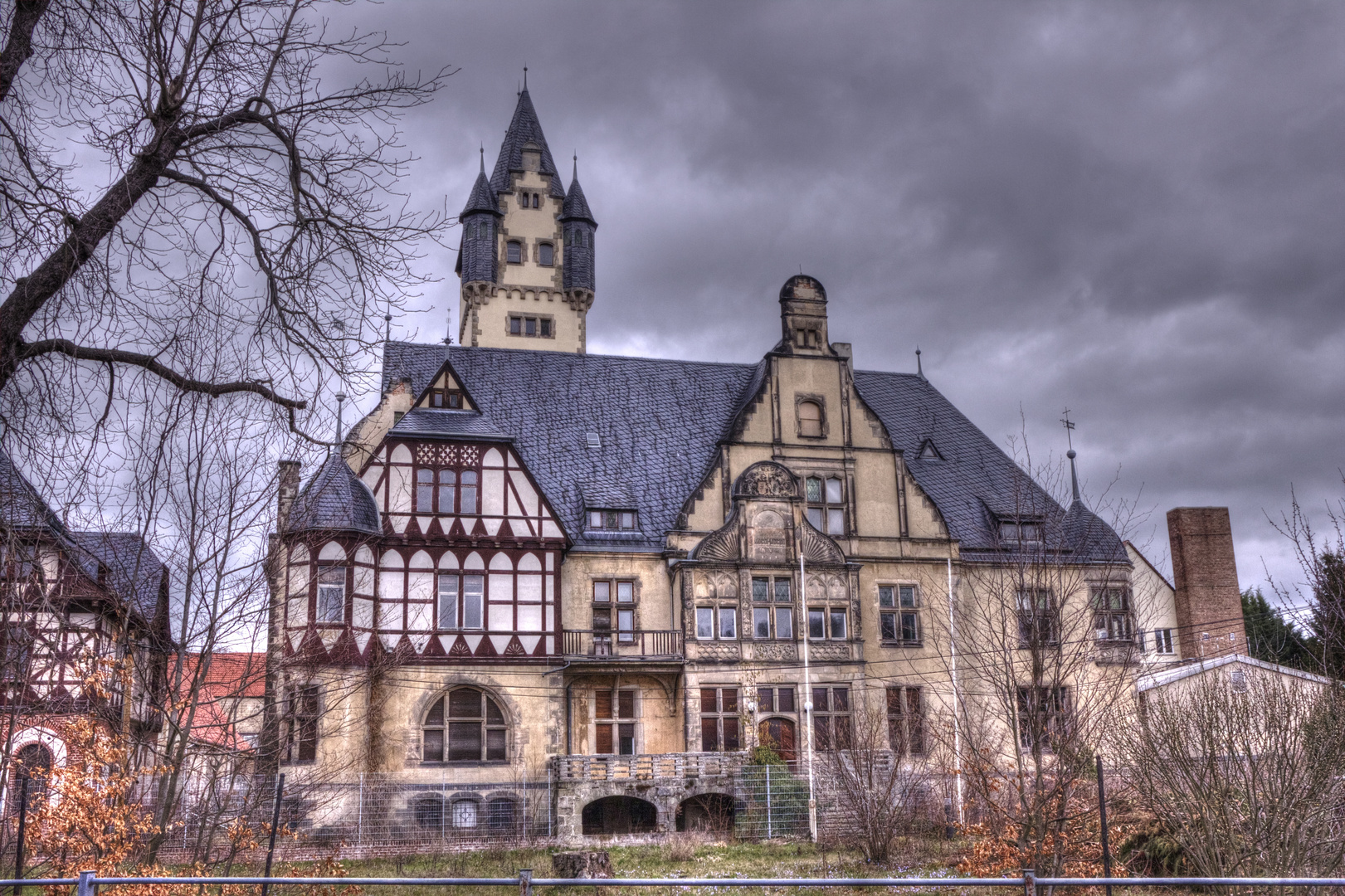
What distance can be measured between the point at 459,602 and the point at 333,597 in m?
3.60

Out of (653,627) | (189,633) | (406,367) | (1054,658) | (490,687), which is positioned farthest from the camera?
(406,367)

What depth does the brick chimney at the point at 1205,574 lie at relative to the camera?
1922 inches

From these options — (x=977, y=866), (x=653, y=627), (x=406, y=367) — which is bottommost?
(x=977, y=866)

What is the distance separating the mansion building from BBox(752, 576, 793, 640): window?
0.21ft

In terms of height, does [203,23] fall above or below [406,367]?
A: below

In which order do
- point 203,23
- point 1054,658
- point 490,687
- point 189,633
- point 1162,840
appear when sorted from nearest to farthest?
point 203,23 < point 189,633 < point 1054,658 < point 1162,840 < point 490,687

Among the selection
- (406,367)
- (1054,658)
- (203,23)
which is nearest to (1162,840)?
(1054,658)

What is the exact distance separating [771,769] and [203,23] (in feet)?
89.0

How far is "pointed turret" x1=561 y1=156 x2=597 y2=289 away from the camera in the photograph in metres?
52.1

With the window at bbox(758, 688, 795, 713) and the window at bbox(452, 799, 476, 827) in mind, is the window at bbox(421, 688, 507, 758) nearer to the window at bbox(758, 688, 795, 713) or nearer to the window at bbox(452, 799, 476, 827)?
the window at bbox(452, 799, 476, 827)

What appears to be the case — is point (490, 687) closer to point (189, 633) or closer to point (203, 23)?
point (189, 633)

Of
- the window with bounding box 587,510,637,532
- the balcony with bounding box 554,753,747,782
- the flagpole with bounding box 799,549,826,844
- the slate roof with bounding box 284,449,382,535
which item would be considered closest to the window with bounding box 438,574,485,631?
the slate roof with bounding box 284,449,382,535

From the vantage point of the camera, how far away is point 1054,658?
→ 14969 mm

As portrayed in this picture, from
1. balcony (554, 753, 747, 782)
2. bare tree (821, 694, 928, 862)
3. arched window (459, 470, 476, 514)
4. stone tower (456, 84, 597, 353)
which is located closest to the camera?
bare tree (821, 694, 928, 862)
